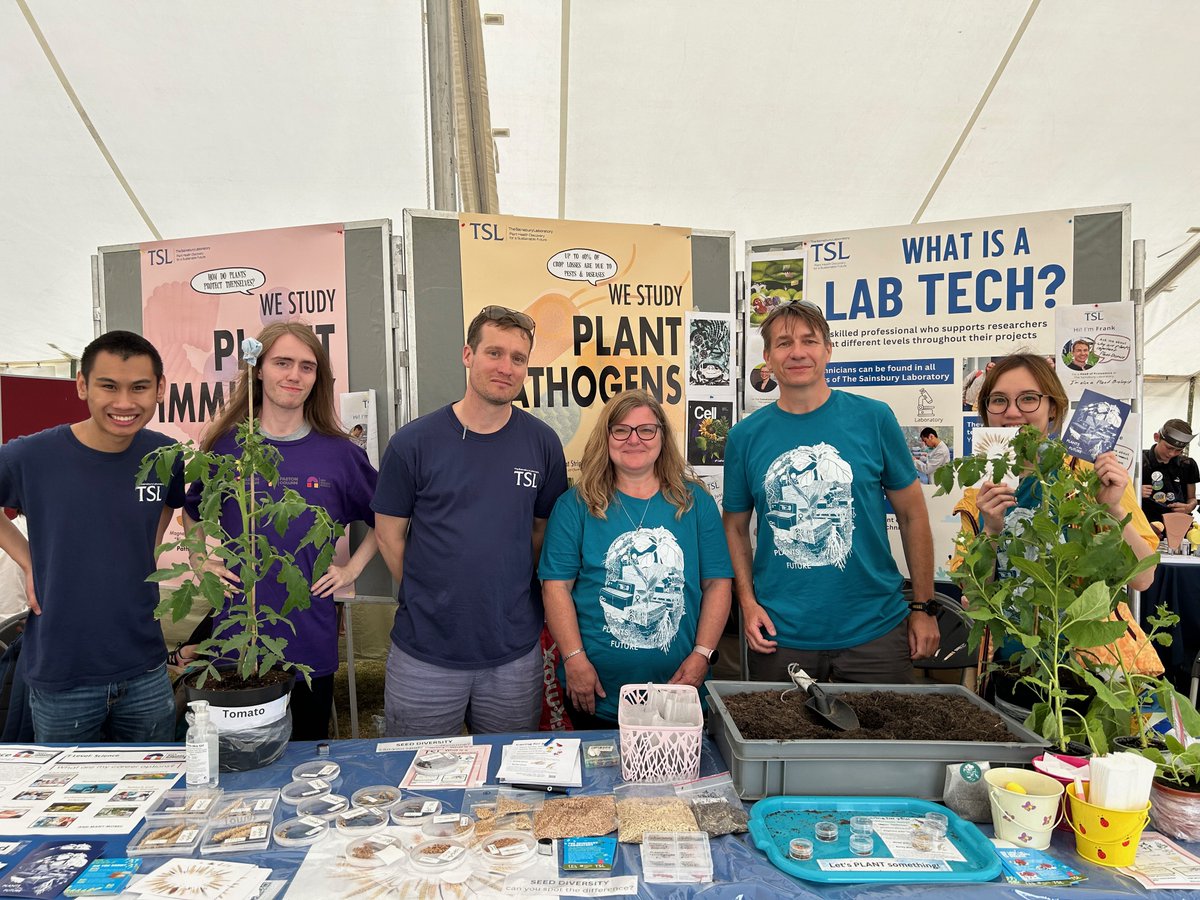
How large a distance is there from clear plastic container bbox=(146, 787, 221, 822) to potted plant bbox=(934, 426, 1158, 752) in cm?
145

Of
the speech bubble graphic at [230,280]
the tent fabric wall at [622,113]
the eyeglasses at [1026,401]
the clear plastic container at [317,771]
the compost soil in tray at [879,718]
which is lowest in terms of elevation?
the clear plastic container at [317,771]

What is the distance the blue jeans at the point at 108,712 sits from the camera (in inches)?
69.8

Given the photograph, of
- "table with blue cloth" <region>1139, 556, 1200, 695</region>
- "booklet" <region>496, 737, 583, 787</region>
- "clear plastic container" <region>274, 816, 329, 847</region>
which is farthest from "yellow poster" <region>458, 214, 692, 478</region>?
"table with blue cloth" <region>1139, 556, 1200, 695</region>

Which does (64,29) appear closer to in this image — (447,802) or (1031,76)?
(447,802)

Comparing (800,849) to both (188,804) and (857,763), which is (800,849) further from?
(188,804)

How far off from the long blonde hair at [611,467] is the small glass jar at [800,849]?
877mm

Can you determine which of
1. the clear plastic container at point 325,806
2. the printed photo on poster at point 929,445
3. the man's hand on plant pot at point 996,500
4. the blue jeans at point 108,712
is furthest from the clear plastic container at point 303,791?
the printed photo on poster at point 929,445

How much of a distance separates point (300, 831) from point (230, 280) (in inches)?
90.3

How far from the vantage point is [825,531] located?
189cm

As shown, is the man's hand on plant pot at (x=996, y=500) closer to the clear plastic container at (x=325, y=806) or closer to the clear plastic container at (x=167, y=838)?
the clear plastic container at (x=325, y=806)

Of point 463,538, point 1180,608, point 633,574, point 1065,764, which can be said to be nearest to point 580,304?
point 463,538

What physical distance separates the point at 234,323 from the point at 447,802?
2.23m

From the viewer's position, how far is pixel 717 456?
283 centimetres

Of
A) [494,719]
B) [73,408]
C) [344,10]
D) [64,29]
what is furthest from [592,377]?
[73,408]
